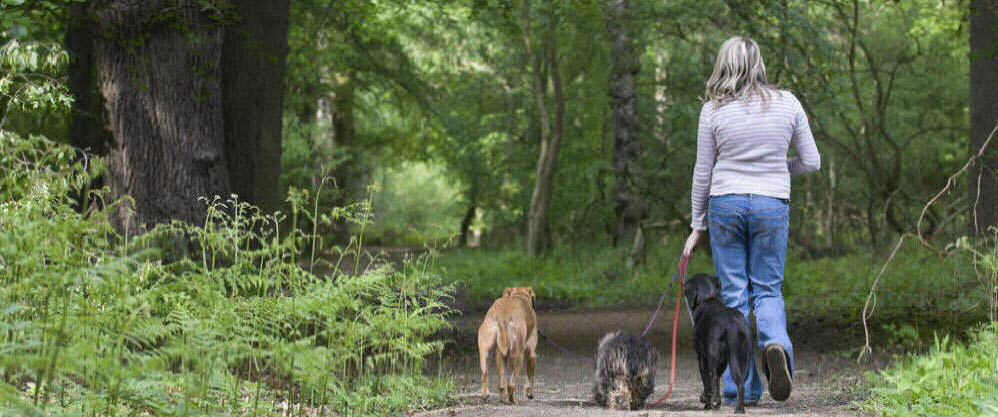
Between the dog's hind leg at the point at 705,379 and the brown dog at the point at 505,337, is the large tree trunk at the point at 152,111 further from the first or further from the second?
the dog's hind leg at the point at 705,379

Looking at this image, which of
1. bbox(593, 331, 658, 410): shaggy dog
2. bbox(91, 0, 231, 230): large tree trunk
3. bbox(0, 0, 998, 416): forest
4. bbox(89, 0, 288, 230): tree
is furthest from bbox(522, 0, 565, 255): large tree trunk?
bbox(593, 331, 658, 410): shaggy dog

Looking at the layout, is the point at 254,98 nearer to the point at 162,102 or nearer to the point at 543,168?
the point at 162,102

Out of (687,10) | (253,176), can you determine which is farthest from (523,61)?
(253,176)

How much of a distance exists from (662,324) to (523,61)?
1275 cm

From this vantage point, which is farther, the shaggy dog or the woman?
the shaggy dog

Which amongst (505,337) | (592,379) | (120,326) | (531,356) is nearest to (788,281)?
(592,379)

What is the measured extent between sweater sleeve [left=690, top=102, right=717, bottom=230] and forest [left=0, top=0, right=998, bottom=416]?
4.14 feet

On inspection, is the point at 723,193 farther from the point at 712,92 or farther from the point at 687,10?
the point at 687,10

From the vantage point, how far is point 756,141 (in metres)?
5.40

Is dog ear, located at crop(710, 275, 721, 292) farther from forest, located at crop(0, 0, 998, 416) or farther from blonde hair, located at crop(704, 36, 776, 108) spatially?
blonde hair, located at crop(704, 36, 776, 108)

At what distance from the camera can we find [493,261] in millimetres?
21984

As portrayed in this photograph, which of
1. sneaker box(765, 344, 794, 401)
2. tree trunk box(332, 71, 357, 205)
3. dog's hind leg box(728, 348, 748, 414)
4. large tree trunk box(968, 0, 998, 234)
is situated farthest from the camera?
tree trunk box(332, 71, 357, 205)

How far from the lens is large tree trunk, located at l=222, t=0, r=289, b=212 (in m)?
8.66

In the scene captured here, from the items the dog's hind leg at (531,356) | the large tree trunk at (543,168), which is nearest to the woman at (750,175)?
the dog's hind leg at (531,356)
